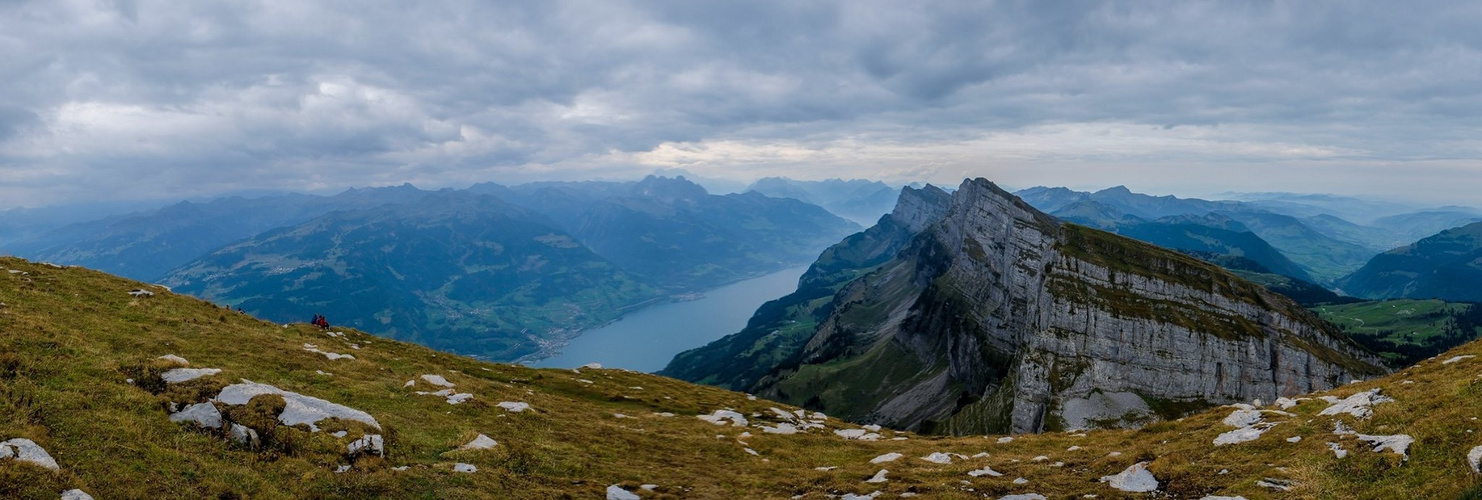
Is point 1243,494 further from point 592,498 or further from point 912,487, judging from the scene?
point 592,498

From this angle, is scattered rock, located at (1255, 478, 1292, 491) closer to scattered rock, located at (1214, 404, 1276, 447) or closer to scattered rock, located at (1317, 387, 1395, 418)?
scattered rock, located at (1214, 404, 1276, 447)

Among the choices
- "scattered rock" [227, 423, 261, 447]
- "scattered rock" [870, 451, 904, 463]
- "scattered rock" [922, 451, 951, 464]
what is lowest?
"scattered rock" [870, 451, 904, 463]

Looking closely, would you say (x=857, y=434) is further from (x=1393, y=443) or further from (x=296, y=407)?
(x=296, y=407)

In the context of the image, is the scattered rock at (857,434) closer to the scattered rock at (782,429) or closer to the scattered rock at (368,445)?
the scattered rock at (782,429)

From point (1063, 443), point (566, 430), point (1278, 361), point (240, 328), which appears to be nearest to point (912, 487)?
point (1063, 443)

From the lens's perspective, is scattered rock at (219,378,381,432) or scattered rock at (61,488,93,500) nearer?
scattered rock at (61,488,93,500)

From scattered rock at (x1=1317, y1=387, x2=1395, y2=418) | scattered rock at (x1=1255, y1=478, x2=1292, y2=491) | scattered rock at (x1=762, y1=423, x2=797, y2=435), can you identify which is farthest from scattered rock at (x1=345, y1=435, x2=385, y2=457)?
scattered rock at (x1=1317, y1=387, x2=1395, y2=418)
